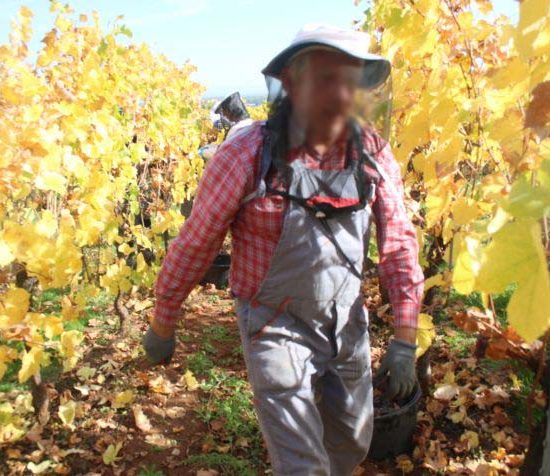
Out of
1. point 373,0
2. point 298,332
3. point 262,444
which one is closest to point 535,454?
point 298,332

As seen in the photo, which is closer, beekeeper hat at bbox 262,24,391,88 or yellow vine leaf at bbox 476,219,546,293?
yellow vine leaf at bbox 476,219,546,293

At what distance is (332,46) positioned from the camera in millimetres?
1352

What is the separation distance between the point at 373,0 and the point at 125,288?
90.9 inches

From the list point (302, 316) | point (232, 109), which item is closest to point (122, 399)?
point (302, 316)

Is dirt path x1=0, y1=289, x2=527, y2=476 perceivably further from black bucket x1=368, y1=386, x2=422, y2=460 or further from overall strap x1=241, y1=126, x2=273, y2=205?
overall strap x1=241, y1=126, x2=273, y2=205

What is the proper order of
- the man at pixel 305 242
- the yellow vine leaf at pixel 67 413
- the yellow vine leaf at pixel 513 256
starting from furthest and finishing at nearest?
the yellow vine leaf at pixel 67 413 < the man at pixel 305 242 < the yellow vine leaf at pixel 513 256

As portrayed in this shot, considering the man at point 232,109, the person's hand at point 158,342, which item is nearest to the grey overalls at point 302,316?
the person's hand at point 158,342

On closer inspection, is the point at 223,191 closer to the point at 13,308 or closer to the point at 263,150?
the point at 263,150

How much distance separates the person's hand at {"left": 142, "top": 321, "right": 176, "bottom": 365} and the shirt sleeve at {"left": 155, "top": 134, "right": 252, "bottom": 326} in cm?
4

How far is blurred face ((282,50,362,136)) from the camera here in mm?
1414

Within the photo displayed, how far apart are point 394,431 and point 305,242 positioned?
53.0 inches

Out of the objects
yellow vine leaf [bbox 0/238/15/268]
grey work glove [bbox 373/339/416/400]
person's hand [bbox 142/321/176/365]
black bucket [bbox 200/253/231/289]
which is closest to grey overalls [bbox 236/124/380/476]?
grey work glove [bbox 373/339/416/400]

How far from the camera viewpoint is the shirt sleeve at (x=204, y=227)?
1510mm

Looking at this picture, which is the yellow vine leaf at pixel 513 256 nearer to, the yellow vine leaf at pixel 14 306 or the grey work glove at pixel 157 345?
the grey work glove at pixel 157 345
